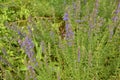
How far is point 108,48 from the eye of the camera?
7.71 feet

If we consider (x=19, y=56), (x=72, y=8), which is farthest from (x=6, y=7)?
(x=72, y=8)

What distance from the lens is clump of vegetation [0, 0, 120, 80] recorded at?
209cm

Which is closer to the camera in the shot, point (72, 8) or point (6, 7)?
point (72, 8)

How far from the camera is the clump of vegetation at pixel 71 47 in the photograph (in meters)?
2.09

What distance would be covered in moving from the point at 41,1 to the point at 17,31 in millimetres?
A: 914

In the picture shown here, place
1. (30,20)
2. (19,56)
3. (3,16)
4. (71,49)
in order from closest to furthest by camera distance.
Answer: (71,49) → (30,20) → (19,56) → (3,16)

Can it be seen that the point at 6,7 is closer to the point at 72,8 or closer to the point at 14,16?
the point at 14,16

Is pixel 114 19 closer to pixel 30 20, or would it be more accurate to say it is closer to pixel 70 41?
pixel 70 41

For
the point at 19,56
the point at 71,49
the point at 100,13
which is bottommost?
the point at 19,56

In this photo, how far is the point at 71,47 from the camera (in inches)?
88.8

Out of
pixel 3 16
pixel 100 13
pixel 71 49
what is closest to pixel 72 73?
pixel 71 49

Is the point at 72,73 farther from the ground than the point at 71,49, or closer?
closer

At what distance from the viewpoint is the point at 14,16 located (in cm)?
337

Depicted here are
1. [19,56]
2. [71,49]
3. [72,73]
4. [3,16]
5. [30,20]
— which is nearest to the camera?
[72,73]
